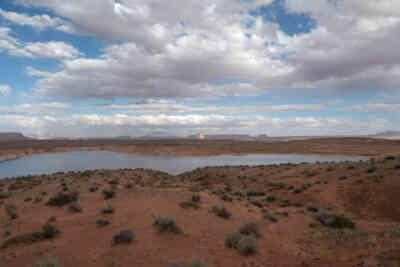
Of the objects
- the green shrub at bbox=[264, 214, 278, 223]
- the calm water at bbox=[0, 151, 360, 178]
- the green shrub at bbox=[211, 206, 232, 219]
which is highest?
the green shrub at bbox=[211, 206, 232, 219]

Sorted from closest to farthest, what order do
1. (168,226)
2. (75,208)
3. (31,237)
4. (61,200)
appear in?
(31,237), (168,226), (75,208), (61,200)

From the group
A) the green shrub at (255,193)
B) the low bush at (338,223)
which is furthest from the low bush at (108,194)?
the low bush at (338,223)

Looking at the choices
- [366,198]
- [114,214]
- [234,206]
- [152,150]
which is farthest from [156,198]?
[152,150]

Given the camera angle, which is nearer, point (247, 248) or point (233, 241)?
point (247, 248)

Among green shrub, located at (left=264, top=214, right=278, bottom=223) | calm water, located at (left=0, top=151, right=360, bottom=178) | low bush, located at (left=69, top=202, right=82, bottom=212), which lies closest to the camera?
green shrub, located at (left=264, top=214, right=278, bottom=223)

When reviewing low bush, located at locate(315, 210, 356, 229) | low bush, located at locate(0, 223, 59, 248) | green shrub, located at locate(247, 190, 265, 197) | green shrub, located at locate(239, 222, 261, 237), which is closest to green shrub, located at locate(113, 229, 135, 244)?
low bush, located at locate(0, 223, 59, 248)

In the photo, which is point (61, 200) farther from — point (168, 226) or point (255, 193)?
point (255, 193)

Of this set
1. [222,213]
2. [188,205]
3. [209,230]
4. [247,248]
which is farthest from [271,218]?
[247,248]

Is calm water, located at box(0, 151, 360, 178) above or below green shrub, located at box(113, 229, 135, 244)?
below

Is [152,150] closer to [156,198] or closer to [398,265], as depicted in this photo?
[156,198]

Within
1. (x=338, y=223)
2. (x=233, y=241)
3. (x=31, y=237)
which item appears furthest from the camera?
(x=338, y=223)

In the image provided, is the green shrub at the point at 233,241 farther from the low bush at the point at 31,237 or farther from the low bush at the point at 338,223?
the low bush at the point at 31,237

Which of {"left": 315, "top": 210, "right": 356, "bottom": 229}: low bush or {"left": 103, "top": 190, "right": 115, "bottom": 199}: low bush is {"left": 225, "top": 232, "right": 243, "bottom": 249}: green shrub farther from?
{"left": 103, "top": 190, "right": 115, "bottom": 199}: low bush

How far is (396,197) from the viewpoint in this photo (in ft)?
49.8
